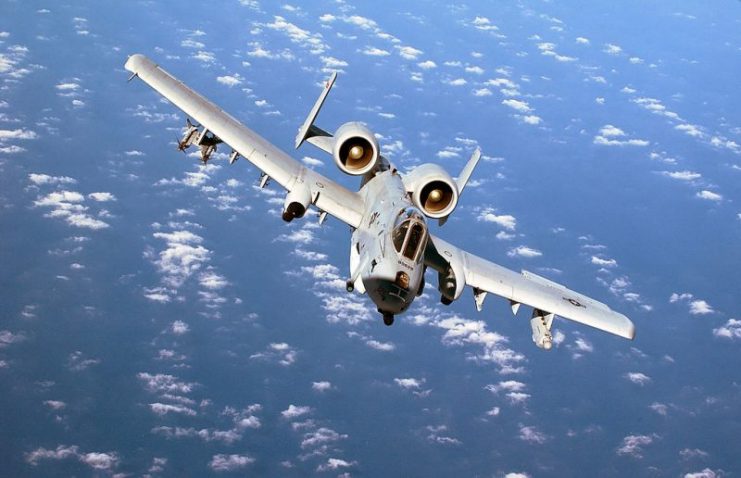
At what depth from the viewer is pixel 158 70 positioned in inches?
1273

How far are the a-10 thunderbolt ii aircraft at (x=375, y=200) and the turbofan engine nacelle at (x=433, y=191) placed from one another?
0.03 meters

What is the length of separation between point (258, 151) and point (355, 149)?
9.93 ft

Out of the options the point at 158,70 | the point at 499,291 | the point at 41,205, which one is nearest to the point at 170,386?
the point at 41,205

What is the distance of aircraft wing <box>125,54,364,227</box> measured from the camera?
29.6 m

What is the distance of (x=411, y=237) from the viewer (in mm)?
24734

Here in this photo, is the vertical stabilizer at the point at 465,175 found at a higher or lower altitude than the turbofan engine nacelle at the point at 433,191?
higher

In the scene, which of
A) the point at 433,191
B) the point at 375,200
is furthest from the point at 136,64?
the point at 433,191

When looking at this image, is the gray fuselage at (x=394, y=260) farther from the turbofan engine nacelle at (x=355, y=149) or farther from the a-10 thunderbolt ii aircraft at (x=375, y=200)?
the turbofan engine nacelle at (x=355, y=149)

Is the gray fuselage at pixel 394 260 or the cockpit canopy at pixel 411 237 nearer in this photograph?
the gray fuselage at pixel 394 260

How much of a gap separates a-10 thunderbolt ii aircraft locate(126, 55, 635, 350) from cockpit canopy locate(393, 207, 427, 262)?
3.18 ft

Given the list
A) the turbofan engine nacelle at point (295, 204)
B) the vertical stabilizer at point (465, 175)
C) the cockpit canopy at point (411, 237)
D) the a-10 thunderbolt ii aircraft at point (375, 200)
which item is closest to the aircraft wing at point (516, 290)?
the a-10 thunderbolt ii aircraft at point (375, 200)

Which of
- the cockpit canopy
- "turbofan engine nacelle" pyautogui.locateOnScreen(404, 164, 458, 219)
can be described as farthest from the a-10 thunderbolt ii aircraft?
the cockpit canopy

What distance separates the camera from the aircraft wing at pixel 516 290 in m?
29.0

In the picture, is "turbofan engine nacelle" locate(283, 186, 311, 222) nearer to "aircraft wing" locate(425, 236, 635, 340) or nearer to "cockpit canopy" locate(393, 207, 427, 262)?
"aircraft wing" locate(425, 236, 635, 340)
